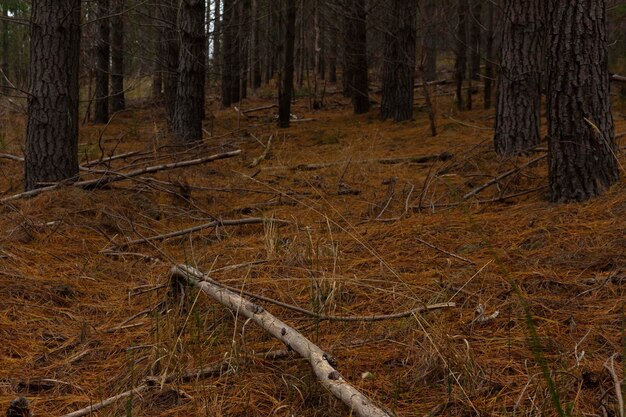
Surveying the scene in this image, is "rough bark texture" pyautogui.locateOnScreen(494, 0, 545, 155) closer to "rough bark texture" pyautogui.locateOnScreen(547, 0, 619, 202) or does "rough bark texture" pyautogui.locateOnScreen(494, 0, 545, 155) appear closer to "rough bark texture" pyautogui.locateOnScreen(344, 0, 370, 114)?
"rough bark texture" pyautogui.locateOnScreen(547, 0, 619, 202)

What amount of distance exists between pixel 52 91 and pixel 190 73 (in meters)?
4.48

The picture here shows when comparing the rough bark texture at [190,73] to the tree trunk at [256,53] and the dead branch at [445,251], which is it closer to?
the dead branch at [445,251]

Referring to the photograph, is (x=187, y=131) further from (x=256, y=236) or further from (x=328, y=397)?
(x=328, y=397)

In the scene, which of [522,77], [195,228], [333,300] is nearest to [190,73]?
[522,77]

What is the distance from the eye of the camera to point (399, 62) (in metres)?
11.2

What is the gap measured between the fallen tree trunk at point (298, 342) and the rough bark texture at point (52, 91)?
10.7 feet

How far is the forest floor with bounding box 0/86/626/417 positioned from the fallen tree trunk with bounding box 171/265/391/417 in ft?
0.28

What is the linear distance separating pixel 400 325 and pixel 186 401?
906 mm

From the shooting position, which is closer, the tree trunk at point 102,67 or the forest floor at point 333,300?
the forest floor at point 333,300

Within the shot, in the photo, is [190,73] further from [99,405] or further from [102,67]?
[99,405]

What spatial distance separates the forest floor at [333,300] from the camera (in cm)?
206

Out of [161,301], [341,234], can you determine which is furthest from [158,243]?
[161,301]

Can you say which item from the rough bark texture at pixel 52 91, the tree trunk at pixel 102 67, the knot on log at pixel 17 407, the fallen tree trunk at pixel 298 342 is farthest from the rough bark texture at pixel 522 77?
the tree trunk at pixel 102 67

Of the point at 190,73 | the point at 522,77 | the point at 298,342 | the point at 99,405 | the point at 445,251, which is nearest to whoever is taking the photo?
the point at 99,405
